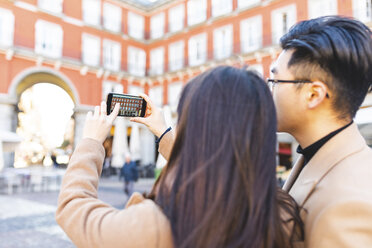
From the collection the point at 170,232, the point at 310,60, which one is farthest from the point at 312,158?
the point at 170,232

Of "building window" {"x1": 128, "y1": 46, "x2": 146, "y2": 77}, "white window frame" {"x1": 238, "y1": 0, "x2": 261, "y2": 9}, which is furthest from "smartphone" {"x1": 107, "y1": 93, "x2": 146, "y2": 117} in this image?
"building window" {"x1": 128, "y1": 46, "x2": 146, "y2": 77}

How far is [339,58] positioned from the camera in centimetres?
103

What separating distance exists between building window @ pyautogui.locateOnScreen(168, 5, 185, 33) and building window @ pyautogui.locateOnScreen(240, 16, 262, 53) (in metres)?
5.17

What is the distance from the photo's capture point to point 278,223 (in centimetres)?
89

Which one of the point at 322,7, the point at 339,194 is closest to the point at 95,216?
the point at 339,194

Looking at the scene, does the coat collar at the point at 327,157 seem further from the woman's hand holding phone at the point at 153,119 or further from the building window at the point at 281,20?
the building window at the point at 281,20

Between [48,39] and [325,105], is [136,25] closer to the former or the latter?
[48,39]

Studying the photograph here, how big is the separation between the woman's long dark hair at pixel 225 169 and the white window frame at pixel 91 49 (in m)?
21.1

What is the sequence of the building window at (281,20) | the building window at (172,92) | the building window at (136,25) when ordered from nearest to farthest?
the building window at (281,20) < the building window at (172,92) < the building window at (136,25)

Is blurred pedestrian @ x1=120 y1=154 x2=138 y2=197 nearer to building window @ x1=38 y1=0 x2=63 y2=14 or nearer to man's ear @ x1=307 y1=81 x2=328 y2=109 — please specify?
man's ear @ x1=307 y1=81 x2=328 y2=109

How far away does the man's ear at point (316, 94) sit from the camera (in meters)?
1.06

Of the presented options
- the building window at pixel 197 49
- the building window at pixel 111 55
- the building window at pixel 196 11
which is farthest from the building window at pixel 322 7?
the building window at pixel 111 55

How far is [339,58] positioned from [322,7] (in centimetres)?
1709

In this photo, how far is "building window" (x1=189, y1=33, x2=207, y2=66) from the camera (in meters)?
21.0
